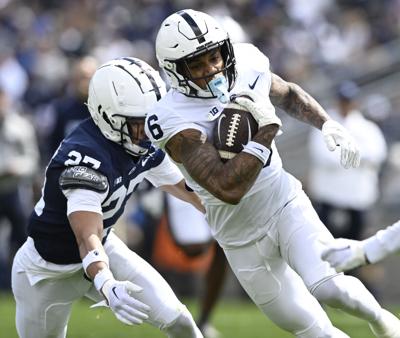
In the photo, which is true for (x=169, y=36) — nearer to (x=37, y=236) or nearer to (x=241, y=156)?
(x=241, y=156)

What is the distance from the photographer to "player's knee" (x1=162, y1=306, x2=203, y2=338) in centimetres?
508

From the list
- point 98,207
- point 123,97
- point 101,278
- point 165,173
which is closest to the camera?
point 101,278

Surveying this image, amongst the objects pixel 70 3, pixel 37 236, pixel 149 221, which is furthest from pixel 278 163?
pixel 70 3

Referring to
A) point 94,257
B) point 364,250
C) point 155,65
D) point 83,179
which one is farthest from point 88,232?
point 155,65

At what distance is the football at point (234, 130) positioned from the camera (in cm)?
486

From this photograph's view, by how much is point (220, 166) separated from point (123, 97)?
0.62 meters

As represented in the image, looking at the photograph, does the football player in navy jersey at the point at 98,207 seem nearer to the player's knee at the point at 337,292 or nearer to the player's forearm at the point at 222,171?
the player's forearm at the point at 222,171

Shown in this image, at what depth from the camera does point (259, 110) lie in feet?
15.7

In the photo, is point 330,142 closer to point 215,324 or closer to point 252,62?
point 252,62

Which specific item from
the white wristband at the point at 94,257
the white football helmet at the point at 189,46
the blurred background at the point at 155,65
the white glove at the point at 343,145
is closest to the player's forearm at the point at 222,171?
the white football helmet at the point at 189,46

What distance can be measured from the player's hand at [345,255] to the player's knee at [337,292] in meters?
0.41

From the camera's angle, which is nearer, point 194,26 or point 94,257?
point 94,257

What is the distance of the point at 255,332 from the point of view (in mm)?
7684

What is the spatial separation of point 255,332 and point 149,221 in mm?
3201
